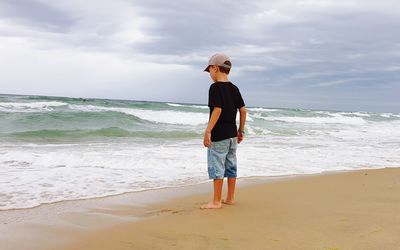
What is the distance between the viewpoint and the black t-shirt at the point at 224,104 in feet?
14.2

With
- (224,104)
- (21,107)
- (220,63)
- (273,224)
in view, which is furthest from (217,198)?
(21,107)

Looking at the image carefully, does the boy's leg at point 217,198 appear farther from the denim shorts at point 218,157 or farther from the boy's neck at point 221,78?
the boy's neck at point 221,78

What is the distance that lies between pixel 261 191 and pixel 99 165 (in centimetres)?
327

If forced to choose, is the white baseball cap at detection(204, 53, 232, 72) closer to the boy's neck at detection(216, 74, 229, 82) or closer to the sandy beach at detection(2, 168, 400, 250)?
the boy's neck at detection(216, 74, 229, 82)

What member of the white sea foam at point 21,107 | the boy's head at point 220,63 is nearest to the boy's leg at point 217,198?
the boy's head at point 220,63

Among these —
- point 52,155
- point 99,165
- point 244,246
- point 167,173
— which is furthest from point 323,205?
point 52,155

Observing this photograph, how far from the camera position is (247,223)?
3707 mm

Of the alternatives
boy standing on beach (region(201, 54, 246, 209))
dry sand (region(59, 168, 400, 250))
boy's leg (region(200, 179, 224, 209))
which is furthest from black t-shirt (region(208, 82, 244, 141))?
dry sand (region(59, 168, 400, 250))

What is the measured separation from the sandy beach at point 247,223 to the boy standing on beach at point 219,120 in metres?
0.38

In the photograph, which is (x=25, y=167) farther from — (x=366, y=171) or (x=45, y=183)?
(x=366, y=171)

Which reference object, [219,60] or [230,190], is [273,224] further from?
[219,60]

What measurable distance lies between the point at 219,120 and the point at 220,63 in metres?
0.57

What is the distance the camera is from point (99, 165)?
24.9ft

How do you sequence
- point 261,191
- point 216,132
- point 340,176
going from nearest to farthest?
point 216,132, point 261,191, point 340,176
